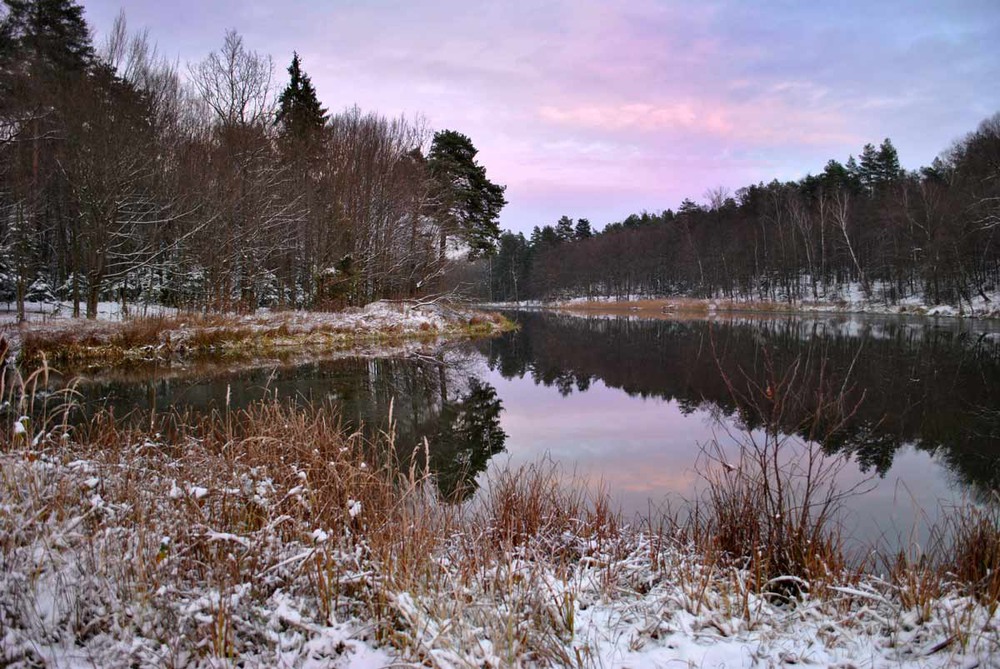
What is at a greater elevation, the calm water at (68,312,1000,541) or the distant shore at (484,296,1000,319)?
the distant shore at (484,296,1000,319)

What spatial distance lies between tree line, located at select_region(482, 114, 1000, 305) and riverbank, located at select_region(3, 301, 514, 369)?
29368 mm

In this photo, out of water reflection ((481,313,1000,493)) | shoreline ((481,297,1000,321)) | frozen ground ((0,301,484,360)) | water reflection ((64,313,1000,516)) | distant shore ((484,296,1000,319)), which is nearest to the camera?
water reflection ((64,313,1000,516))

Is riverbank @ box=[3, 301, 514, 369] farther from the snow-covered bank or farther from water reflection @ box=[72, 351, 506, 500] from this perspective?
the snow-covered bank

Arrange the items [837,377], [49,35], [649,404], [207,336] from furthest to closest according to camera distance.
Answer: [49,35], [207,336], [837,377], [649,404]

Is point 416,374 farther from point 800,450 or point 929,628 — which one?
point 929,628

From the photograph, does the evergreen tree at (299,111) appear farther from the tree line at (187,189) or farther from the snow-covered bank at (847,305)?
the snow-covered bank at (847,305)

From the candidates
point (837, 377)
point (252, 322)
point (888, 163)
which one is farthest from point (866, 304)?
point (252, 322)

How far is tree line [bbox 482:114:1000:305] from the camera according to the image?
1357 inches

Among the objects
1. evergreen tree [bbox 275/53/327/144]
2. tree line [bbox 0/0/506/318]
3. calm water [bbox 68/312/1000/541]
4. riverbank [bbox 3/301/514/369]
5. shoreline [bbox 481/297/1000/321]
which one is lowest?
calm water [bbox 68/312/1000/541]

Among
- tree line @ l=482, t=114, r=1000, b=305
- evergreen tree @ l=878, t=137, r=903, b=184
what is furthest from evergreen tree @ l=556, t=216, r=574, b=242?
evergreen tree @ l=878, t=137, r=903, b=184

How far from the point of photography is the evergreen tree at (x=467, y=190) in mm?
33781

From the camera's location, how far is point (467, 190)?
3459 centimetres

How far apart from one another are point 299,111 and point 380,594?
3260 cm

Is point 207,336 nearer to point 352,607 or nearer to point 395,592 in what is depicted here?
point 352,607
